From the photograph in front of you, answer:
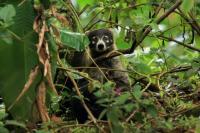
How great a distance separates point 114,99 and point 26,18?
2.65 ft

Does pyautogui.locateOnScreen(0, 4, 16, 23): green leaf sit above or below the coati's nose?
above

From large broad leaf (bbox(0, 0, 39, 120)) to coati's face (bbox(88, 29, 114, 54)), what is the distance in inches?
85.8

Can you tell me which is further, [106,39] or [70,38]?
[106,39]

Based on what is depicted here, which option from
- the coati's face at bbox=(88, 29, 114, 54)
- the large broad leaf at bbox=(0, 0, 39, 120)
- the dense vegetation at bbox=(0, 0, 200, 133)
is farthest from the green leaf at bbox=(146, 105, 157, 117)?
the coati's face at bbox=(88, 29, 114, 54)

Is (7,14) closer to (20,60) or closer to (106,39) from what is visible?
(20,60)

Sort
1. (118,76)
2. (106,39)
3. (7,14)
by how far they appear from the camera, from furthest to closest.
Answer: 1. (106,39)
2. (118,76)
3. (7,14)

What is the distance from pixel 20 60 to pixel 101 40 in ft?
7.62

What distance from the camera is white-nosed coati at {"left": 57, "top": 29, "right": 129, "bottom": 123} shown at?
4195mm

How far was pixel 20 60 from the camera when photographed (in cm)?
287

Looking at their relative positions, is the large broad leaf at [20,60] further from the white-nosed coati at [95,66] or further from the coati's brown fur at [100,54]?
the coati's brown fur at [100,54]

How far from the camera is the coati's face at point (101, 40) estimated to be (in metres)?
5.05

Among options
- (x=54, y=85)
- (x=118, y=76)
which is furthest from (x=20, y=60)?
(x=118, y=76)

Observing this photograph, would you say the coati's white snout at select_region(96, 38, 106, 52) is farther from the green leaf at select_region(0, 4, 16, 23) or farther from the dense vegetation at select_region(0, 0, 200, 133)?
the green leaf at select_region(0, 4, 16, 23)

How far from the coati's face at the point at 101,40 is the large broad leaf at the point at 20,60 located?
218cm
